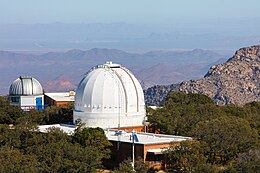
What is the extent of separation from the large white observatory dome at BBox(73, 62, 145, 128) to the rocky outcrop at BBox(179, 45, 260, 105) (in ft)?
288

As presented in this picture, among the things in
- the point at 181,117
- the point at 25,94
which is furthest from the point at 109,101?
the point at 25,94

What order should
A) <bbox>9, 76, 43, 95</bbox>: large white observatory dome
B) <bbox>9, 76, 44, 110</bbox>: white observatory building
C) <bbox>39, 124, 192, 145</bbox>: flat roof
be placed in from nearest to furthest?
<bbox>39, 124, 192, 145</bbox>: flat roof
<bbox>9, 76, 44, 110</bbox>: white observatory building
<bbox>9, 76, 43, 95</bbox>: large white observatory dome

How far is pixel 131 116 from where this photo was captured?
81375 mm

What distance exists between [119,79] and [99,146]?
13124 millimetres

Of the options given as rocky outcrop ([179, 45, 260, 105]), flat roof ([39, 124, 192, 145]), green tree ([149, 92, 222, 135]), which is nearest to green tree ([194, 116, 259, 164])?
flat roof ([39, 124, 192, 145])

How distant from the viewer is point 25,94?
10531 centimetres

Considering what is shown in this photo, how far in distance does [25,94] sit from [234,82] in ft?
270

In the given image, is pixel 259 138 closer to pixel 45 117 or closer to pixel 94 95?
pixel 94 95

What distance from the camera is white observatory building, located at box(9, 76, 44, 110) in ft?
345

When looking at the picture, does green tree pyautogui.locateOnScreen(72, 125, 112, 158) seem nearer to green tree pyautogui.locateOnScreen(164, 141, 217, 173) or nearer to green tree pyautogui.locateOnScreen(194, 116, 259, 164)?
green tree pyautogui.locateOnScreen(164, 141, 217, 173)

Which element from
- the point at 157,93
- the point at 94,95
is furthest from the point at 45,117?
the point at 157,93

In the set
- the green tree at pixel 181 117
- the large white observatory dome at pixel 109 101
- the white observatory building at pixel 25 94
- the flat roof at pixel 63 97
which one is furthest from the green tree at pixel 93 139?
the flat roof at pixel 63 97

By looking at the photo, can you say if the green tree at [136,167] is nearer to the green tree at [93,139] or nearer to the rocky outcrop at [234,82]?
the green tree at [93,139]

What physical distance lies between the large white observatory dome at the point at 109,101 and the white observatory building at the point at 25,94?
23256 millimetres
